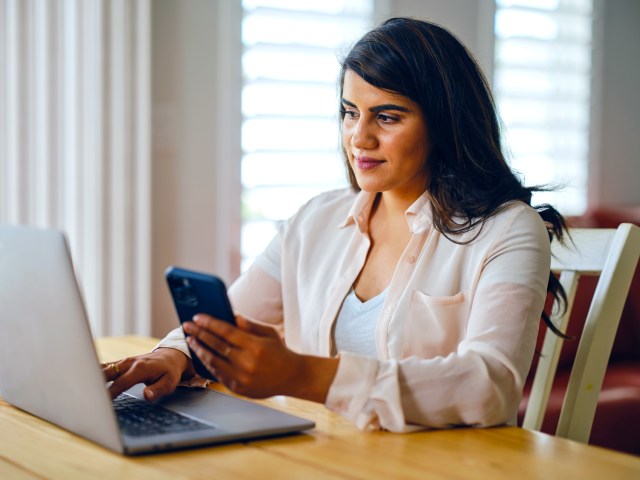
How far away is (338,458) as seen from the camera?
0.96 metres

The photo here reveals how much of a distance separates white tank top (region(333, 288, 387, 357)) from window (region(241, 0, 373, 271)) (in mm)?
1394

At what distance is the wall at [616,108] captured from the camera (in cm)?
389

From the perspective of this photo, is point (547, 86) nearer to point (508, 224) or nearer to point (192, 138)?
point (192, 138)

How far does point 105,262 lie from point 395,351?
1447 millimetres

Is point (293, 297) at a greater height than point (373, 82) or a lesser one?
lesser

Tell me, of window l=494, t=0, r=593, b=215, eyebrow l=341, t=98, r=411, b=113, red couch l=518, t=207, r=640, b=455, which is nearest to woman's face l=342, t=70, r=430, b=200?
eyebrow l=341, t=98, r=411, b=113

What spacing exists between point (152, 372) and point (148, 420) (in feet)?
0.61

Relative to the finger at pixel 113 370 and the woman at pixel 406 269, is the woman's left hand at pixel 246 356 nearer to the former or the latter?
the woman at pixel 406 269

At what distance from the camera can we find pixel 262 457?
963mm

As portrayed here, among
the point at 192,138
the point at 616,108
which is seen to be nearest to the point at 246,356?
the point at 192,138

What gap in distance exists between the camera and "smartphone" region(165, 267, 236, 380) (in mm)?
974

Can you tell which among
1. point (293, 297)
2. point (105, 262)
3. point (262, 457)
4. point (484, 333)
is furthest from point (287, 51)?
point (262, 457)

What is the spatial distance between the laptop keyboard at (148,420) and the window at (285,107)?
181 cm

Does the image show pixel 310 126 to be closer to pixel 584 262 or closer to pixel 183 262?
pixel 183 262
